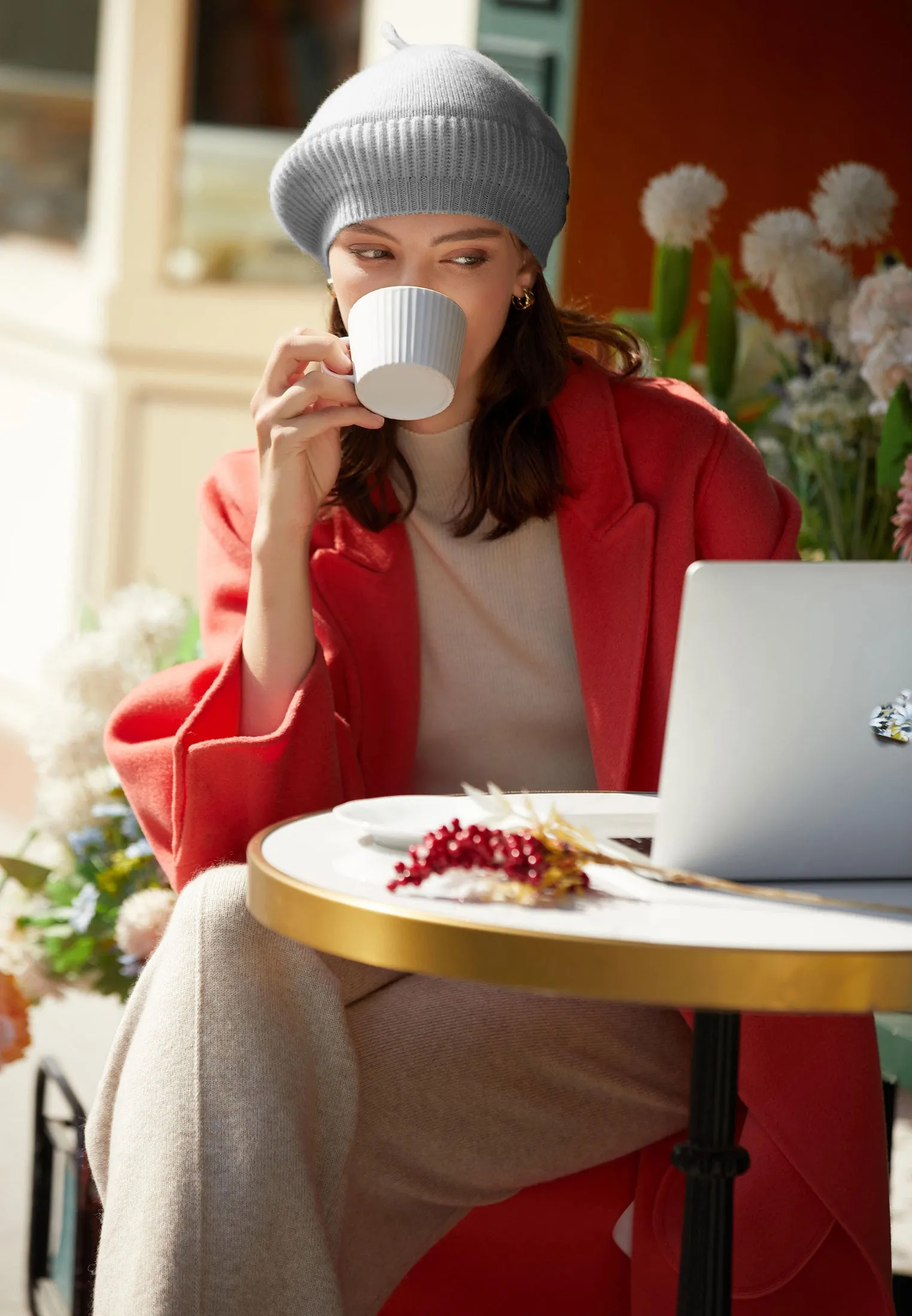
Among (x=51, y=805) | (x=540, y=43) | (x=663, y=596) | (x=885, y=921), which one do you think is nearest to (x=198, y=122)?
(x=540, y=43)

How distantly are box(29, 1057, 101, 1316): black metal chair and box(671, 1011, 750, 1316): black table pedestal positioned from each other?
890 millimetres

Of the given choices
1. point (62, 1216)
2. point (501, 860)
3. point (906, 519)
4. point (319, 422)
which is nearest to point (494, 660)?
point (319, 422)

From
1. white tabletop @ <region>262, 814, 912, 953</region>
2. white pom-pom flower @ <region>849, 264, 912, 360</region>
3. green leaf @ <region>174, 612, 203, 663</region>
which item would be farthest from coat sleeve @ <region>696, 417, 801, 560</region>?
green leaf @ <region>174, 612, 203, 663</region>

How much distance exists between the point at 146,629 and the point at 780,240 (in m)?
1.02

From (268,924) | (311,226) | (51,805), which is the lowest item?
(51,805)

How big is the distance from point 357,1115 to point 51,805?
878 millimetres

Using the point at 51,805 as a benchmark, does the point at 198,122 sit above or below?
above

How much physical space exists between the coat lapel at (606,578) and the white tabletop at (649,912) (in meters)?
0.49

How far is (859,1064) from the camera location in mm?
1623

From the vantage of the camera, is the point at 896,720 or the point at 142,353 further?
the point at 142,353

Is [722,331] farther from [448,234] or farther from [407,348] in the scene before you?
[407,348]

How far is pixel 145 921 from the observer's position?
2098 millimetres

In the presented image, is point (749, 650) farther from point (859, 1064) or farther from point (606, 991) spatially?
point (859, 1064)

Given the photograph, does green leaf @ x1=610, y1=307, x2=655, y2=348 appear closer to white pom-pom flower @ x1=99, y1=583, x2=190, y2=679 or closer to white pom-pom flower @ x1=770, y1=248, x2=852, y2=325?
white pom-pom flower @ x1=770, y1=248, x2=852, y2=325
